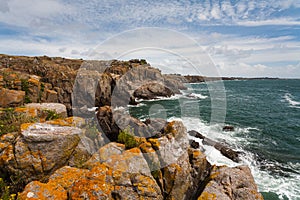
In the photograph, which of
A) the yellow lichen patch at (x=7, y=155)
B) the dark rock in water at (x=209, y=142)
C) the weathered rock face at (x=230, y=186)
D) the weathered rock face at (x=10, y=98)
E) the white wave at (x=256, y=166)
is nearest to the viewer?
the yellow lichen patch at (x=7, y=155)

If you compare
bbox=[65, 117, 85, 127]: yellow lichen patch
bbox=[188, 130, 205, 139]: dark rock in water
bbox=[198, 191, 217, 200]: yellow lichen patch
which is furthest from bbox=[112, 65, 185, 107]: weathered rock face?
bbox=[198, 191, 217, 200]: yellow lichen patch

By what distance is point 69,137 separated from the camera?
285 inches

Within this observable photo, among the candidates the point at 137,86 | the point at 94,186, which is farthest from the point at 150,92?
the point at 94,186

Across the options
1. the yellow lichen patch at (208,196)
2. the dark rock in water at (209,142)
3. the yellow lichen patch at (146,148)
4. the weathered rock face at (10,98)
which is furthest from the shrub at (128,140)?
the dark rock in water at (209,142)

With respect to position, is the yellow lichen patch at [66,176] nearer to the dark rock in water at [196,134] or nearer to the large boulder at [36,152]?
the large boulder at [36,152]

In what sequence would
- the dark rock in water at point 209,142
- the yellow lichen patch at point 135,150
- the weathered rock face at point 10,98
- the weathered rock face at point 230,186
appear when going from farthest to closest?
the dark rock in water at point 209,142 → the weathered rock face at point 10,98 → the yellow lichen patch at point 135,150 → the weathered rock face at point 230,186

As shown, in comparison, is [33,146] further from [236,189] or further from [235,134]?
[235,134]

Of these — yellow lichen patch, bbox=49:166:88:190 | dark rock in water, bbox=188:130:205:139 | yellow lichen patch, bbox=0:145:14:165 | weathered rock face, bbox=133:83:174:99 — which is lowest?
dark rock in water, bbox=188:130:205:139

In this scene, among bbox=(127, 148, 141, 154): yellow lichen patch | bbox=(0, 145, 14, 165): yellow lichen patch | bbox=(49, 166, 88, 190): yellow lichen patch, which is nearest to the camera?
bbox=(49, 166, 88, 190): yellow lichen patch

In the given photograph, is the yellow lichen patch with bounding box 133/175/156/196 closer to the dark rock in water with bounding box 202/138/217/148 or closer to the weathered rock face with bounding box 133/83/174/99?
the dark rock in water with bounding box 202/138/217/148

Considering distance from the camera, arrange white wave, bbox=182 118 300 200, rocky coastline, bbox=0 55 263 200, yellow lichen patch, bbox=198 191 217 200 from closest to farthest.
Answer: rocky coastline, bbox=0 55 263 200 < yellow lichen patch, bbox=198 191 217 200 < white wave, bbox=182 118 300 200

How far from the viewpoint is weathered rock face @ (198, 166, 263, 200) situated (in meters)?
6.70

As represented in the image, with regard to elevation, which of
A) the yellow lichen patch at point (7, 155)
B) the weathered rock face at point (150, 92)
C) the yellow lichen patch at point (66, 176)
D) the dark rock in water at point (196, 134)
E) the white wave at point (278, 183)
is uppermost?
the yellow lichen patch at point (7, 155)

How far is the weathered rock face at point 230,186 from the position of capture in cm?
670
